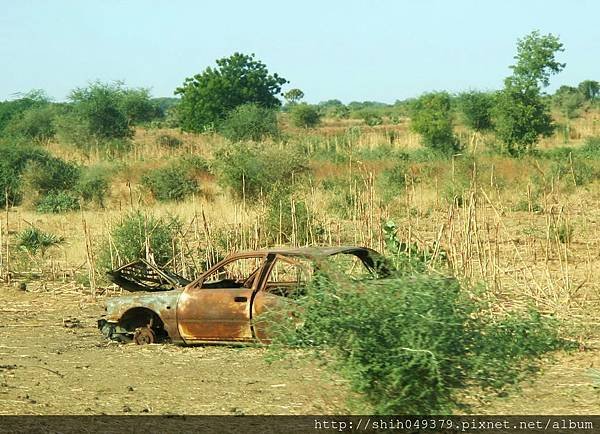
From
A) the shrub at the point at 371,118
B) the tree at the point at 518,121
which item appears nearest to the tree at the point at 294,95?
the shrub at the point at 371,118

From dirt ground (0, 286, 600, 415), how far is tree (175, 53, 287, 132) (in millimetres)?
42896

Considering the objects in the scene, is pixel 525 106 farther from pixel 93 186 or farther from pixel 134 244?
pixel 134 244

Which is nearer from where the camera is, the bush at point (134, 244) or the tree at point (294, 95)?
the bush at point (134, 244)

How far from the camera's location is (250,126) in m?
46.9

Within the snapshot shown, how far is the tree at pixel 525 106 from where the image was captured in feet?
126

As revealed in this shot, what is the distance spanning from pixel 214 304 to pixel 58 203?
17797 millimetres

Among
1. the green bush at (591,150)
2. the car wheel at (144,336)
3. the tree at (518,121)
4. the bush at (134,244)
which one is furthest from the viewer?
the tree at (518,121)

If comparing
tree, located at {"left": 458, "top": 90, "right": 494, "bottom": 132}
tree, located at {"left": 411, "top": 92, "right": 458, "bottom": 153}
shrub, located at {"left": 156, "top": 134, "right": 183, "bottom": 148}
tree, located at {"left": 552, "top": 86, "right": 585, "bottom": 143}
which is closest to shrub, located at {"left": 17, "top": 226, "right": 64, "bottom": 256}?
tree, located at {"left": 411, "top": 92, "right": 458, "bottom": 153}

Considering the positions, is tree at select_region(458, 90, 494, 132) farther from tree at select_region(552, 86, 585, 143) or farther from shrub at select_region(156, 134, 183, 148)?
tree at select_region(552, 86, 585, 143)

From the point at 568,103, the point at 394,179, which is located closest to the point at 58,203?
the point at 394,179

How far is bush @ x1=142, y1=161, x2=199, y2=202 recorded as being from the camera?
96.2ft

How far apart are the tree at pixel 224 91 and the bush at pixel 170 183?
24235mm

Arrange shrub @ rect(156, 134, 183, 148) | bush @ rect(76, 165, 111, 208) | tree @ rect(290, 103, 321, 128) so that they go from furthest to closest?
tree @ rect(290, 103, 321, 128) → shrub @ rect(156, 134, 183, 148) → bush @ rect(76, 165, 111, 208)

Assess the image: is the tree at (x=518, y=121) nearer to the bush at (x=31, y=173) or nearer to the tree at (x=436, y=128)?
the tree at (x=436, y=128)
